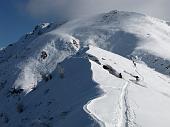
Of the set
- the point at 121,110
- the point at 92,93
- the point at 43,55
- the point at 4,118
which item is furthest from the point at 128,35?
the point at 121,110

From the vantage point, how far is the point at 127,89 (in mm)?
35344

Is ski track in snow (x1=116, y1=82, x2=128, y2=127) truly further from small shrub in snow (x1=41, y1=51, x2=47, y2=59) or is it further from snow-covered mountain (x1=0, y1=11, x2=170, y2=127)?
small shrub in snow (x1=41, y1=51, x2=47, y2=59)

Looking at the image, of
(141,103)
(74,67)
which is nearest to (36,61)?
(74,67)

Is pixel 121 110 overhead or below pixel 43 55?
overhead

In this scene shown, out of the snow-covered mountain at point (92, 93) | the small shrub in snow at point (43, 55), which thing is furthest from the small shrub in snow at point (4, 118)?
the small shrub in snow at point (43, 55)

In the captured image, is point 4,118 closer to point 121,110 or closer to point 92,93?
point 92,93

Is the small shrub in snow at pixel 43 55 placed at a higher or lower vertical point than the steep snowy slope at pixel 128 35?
higher

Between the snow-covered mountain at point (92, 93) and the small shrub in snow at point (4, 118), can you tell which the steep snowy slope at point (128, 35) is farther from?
the small shrub in snow at point (4, 118)

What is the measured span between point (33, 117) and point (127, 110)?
11.8 metres

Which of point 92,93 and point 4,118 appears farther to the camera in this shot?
point 4,118

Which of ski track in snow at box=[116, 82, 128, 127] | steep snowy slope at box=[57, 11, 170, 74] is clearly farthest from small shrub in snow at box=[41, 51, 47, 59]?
ski track in snow at box=[116, 82, 128, 127]

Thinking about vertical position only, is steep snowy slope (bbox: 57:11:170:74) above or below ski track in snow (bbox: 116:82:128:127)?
below

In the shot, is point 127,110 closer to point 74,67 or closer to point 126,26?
point 74,67

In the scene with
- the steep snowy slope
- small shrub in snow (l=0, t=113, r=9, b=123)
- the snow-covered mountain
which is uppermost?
the snow-covered mountain
